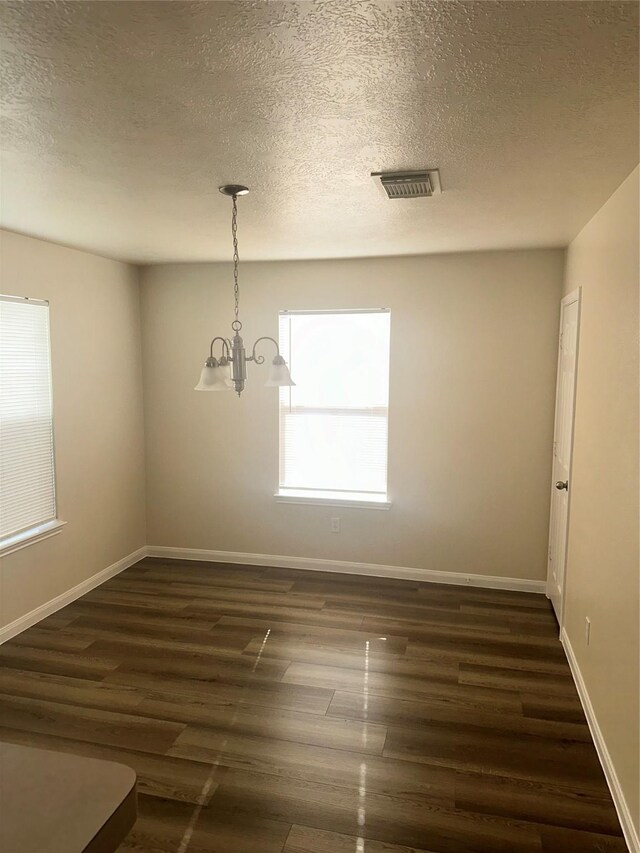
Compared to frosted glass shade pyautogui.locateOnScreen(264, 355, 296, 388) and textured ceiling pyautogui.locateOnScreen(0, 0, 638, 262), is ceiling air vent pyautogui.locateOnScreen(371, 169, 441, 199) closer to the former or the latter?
textured ceiling pyautogui.locateOnScreen(0, 0, 638, 262)

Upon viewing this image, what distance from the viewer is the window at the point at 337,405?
4738 mm

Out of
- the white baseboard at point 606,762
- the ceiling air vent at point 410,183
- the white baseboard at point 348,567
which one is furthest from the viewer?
the white baseboard at point 348,567

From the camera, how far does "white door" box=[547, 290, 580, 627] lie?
3.63 m

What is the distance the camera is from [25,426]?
385cm

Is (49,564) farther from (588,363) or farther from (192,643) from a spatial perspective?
(588,363)

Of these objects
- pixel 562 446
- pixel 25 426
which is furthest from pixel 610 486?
pixel 25 426

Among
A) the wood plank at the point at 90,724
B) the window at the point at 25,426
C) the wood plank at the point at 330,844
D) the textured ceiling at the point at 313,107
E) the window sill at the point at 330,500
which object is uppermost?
the textured ceiling at the point at 313,107

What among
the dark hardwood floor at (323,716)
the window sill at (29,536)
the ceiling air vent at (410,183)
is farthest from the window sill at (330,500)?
the ceiling air vent at (410,183)

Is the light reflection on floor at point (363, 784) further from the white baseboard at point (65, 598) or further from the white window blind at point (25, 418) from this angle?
the white window blind at point (25, 418)

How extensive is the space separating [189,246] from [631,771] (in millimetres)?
3817

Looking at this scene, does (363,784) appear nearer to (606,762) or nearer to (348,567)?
(606,762)

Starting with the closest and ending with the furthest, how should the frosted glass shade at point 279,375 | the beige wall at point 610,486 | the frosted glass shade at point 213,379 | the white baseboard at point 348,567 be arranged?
the beige wall at point 610,486
the frosted glass shade at point 213,379
the frosted glass shade at point 279,375
the white baseboard at point 348,567

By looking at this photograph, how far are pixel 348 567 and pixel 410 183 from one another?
3280 mm

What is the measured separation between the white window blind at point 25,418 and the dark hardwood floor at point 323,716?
797 mm
